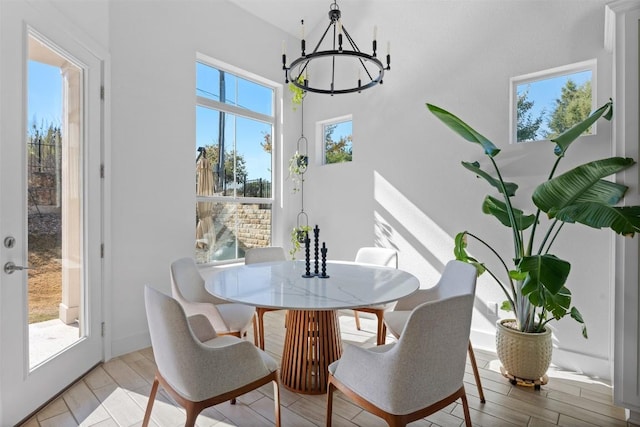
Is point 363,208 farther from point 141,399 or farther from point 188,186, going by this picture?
point 141,399

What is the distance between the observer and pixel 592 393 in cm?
222

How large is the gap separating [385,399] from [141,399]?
5.49ft

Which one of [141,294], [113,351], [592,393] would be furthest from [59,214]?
[592,393]

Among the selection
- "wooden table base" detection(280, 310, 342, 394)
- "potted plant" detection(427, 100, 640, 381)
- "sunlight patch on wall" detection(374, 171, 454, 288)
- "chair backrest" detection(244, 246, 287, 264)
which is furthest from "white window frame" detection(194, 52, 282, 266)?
"potted plant" detection(427, 100, 640, 381)

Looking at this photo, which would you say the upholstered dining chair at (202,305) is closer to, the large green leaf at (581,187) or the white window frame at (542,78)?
the large green leaf at (581,187)

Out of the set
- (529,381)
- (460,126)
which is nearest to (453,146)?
(460,126)

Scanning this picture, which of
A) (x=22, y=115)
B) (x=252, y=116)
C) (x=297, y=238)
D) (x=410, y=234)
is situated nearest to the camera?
(x=22, y=115)

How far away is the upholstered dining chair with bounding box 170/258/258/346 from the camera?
2117 millimetres

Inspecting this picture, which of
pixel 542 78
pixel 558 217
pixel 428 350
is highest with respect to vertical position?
pixel 542 78

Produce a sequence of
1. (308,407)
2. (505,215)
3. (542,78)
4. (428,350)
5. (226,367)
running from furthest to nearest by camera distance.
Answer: (542,78)
(505,215)
(308,407)
(226,367)
(428,350)

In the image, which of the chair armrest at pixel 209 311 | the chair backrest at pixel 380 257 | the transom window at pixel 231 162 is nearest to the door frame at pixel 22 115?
the chair armrest at pixel 209 311

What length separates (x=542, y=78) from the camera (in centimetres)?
273

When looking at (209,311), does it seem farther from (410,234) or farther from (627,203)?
(627,203)

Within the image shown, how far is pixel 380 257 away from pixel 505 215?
109cm
